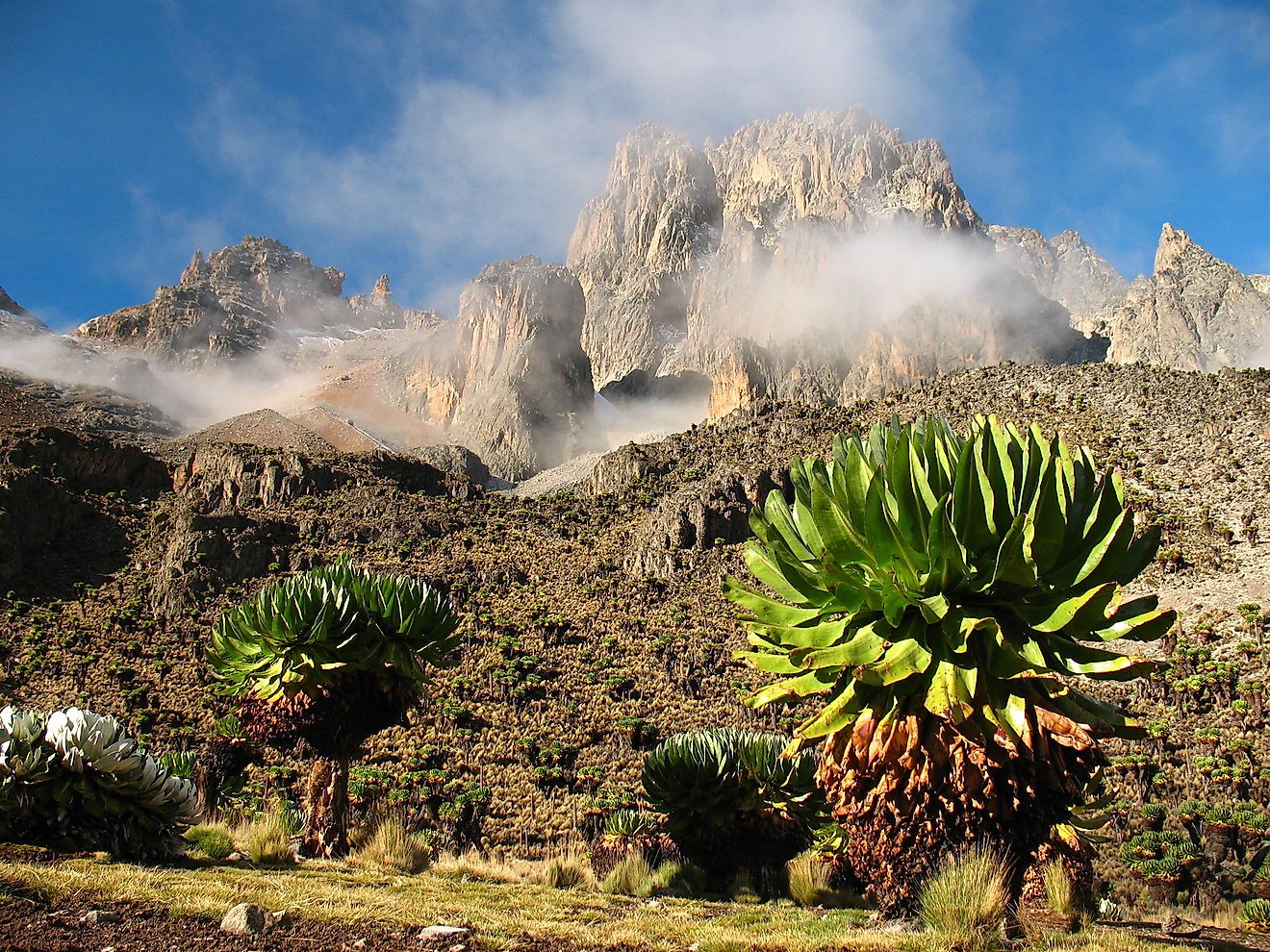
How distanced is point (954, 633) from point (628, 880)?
19.3ft

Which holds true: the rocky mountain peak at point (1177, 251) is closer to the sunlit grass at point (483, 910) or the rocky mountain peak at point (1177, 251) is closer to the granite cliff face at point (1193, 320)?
the granite cliff face at point (1193, 320)

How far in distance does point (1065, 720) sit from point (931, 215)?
13238 centimetres

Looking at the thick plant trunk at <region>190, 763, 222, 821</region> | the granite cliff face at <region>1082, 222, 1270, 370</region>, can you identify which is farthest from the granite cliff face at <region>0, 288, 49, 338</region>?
the granite cliff face at <region>1082, 222, 1270, 370</region>

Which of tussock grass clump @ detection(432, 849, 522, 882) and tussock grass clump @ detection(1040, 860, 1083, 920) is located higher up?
tussock grass clump @ detection(1040, 860, 1083, 920)

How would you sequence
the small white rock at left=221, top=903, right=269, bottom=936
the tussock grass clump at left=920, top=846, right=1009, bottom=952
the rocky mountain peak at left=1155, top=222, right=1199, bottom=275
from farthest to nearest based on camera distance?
1. the rocky mountain peak at left=1155, top=222, right=1199, bottom=275
2. the small white rock at left=221, top=903, right=269, bottom=936
3. the tussock grass clump at left=920, top=846, right=1009, bottom=952

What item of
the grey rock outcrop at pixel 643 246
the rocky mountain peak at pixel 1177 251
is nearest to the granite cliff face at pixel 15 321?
the grey rock outcrop at pixel 643 246

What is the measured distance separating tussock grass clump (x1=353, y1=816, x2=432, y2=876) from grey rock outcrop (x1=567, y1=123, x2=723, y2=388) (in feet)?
401

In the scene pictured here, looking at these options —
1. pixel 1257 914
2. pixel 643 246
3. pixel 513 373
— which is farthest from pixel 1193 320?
pixel 1257 914

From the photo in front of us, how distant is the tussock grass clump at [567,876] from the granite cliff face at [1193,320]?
5753 inches

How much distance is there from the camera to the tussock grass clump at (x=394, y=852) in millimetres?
8016

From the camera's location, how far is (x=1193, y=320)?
143 m

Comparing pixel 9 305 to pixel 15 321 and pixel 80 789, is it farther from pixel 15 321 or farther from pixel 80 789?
pixel 80 789

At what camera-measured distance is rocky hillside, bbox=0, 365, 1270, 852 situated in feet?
74.5

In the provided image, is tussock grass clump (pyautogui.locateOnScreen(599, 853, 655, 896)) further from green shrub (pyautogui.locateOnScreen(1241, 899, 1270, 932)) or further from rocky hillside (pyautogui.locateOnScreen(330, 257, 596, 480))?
rocky hillside (pyautogui.locateOnScreen(330, 257, 596, 480))
